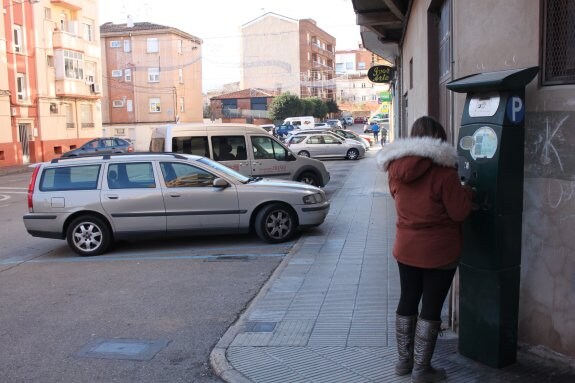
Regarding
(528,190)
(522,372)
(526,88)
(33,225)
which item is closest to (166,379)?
(522,372)

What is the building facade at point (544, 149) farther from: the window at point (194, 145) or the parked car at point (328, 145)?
the parked car at point (328, 145)

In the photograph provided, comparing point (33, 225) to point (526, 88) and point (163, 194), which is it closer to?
point (163, 194)

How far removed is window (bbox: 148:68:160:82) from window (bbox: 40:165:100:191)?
168 feet

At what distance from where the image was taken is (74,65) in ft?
128

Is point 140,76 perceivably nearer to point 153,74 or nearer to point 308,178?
point 153,74

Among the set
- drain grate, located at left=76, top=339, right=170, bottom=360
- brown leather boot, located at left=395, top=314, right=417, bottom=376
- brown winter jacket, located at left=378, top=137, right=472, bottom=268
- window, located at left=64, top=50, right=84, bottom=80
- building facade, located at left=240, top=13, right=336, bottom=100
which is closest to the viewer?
brown winter jacket, located at left=378, top=137, right=472, bottom=268

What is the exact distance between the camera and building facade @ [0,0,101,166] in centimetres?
3241

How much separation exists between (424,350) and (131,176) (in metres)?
6.31

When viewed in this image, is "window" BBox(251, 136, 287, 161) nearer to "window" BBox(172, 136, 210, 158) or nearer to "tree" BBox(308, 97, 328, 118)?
"window" BBox(172, 136, 210, 158)

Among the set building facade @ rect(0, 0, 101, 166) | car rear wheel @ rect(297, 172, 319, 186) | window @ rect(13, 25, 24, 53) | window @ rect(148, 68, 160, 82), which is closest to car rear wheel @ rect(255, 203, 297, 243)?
car rear wheel @ rect(297, 172, 319, 186)

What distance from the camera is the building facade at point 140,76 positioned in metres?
57.8

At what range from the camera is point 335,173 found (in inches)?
888

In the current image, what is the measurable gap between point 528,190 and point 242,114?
75935 millimetres

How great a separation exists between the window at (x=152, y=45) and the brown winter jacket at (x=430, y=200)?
189ft
